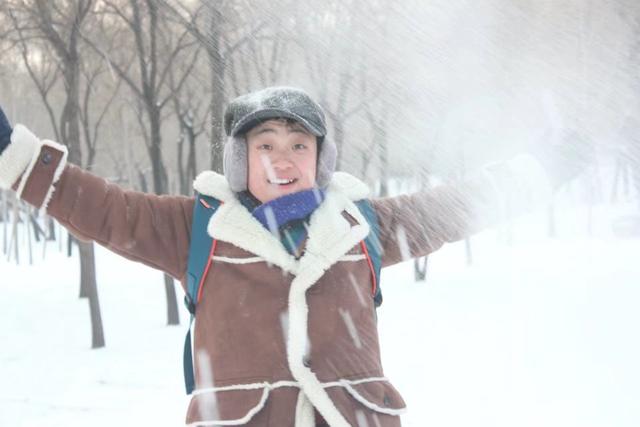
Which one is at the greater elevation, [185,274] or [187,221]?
[187,221]

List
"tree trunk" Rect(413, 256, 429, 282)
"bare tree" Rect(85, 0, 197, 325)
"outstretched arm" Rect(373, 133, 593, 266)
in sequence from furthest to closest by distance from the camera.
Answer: "tree trunk" Rect(413, 256, 429, 282) < "bare tree" Rect(85, 0, 197, 325) < "outstretched arm" Rect(373, 133, 593, 266)

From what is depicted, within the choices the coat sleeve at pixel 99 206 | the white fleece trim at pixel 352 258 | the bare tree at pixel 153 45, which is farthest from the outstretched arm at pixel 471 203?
the bare tree at pixel 153 45

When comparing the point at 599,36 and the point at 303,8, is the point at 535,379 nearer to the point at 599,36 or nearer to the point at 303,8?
the point at 303,8

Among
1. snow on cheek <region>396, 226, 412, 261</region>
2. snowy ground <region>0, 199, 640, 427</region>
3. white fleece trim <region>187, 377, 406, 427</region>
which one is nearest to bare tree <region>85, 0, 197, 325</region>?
snowy ground <region>0, 199, 640, 427</region>

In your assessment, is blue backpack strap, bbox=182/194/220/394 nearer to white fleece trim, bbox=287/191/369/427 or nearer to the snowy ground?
white fleece trim, bbox=287/191/369/427

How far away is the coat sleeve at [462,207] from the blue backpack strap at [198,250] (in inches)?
15.2

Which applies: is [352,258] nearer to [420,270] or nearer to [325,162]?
[325,162]

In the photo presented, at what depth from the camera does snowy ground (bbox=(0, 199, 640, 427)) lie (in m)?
3.44

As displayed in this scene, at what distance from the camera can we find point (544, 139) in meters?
1.50

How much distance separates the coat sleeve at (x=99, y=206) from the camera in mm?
1284

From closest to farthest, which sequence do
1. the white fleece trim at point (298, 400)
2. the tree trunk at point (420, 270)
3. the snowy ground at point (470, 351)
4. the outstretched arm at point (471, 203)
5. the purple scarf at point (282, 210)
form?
the white fleece trim at point (298, 400), the purple scarf at point (282, 210), the outstretched arm at point (471, 203), the snowy ground at point (470, 351), the tree trunk at point (420, 270)

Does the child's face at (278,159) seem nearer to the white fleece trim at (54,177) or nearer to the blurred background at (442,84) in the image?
the white fleece trim at (54,177)

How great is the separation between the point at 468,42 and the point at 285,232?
0.63 meters

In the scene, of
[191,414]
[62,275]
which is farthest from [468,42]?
[62,275]
